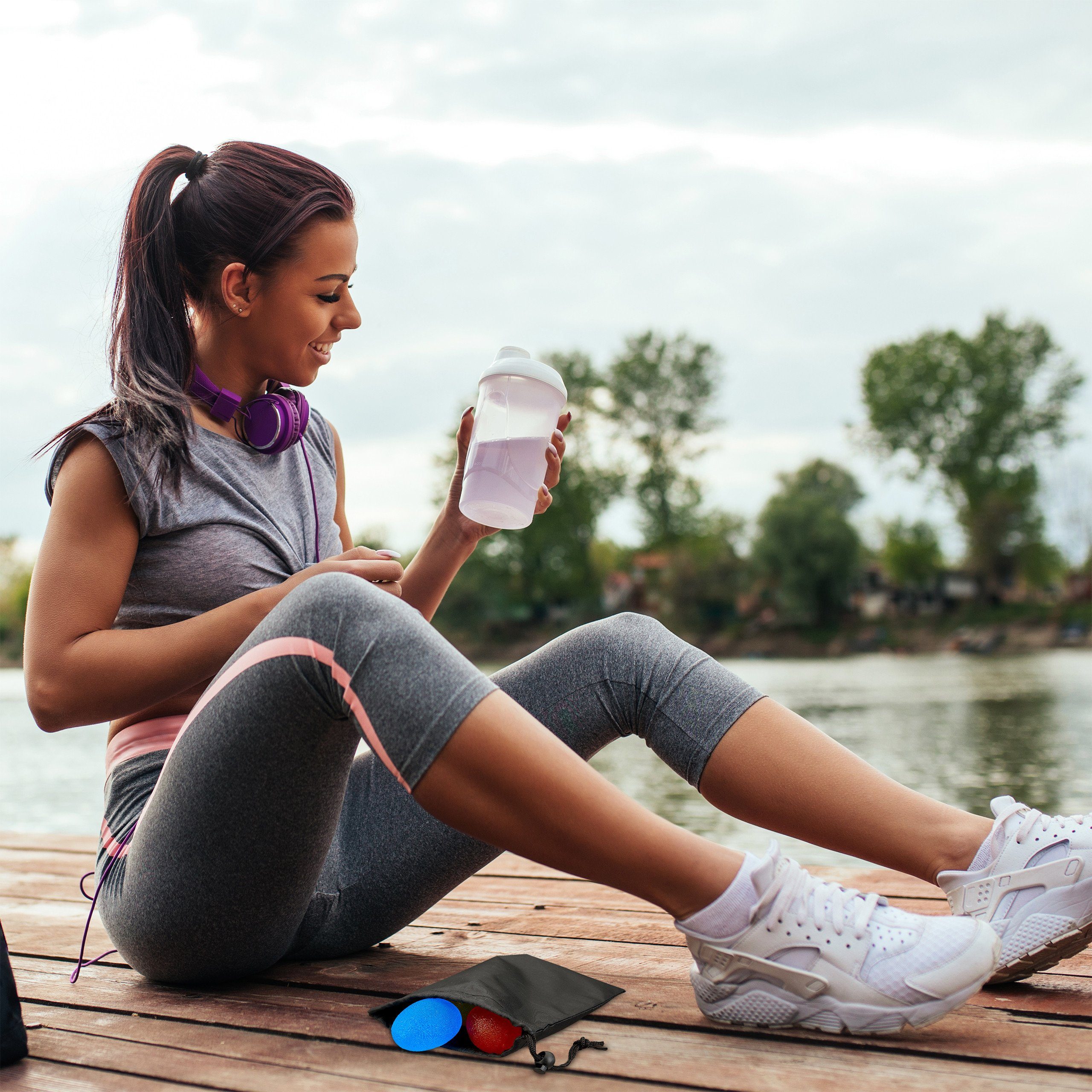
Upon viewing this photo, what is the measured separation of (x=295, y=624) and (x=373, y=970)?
0.64m

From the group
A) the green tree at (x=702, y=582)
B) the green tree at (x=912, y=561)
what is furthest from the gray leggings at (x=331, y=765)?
the green tree at (x=912, y=561)

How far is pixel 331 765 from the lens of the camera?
1153mm

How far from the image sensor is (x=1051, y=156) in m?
52.6

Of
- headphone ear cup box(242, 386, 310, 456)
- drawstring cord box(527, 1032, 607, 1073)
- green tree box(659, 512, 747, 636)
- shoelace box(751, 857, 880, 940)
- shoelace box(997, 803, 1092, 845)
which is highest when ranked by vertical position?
headphone ear cup box(242, 386, 310, 456)

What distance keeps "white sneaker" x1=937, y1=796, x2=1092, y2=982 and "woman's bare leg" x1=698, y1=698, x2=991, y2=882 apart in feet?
0.10

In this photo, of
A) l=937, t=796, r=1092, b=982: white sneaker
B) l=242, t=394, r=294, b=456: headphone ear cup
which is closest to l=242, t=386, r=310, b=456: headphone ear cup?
l=242, t=394, r=294, b=456: headphone ear cup

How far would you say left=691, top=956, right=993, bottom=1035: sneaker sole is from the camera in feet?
3.39

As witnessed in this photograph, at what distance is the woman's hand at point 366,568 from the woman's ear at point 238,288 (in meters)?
0.47

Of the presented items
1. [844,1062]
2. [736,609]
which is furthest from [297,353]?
[736,609]

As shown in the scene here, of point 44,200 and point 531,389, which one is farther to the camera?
point 44,200

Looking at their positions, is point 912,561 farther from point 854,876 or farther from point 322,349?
point 322,349

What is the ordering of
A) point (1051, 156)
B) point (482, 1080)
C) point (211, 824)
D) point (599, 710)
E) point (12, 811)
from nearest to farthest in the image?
point (482, 1080) < point (211, 824) < point (599, 710) < point (12, 811) < point (1051, 156)

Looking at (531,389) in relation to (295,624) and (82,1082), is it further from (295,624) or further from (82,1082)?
(82,1082)

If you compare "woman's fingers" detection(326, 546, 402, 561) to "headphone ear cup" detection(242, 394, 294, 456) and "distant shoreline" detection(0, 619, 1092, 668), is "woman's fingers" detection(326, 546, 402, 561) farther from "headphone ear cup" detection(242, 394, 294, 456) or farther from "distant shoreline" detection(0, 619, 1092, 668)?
"distant shoreline" detection(0, 619, 1092, 668)
